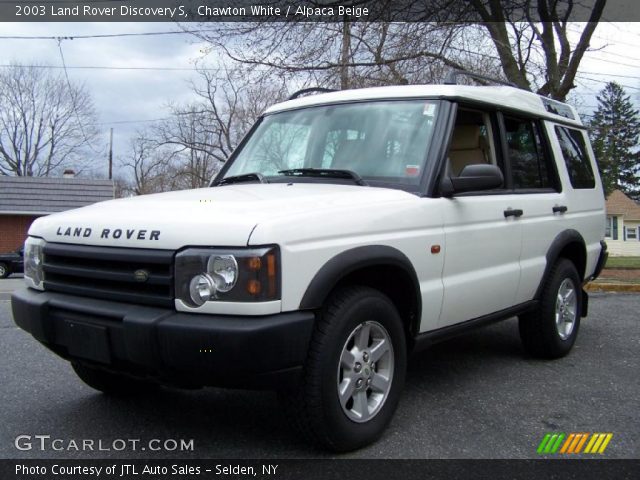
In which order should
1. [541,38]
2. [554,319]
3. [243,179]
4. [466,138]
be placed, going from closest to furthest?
[243,179] < [466,138] < [554,319] < [541,38]

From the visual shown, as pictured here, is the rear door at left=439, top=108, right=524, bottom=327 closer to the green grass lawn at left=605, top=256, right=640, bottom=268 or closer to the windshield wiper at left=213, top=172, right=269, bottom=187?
the windshield wiper at left=213, top=172, right=269, bottom=187

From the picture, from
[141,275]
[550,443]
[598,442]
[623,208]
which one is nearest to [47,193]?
[141,275]

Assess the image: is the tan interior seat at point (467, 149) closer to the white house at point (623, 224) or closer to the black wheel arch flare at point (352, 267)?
Result: the black wheel arch flare at point (352, 267)

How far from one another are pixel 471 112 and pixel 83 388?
130 inches

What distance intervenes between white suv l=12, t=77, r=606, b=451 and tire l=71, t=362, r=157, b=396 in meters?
0.01

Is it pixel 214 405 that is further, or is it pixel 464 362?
pixel 464 362

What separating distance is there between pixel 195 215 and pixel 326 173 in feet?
3.98

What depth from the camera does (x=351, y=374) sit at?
3039 millimetres

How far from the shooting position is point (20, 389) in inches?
163

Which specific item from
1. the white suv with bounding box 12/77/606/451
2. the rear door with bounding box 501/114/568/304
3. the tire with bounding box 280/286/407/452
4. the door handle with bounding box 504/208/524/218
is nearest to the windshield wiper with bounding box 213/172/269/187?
the white suv with bounding box 12/77/606/451

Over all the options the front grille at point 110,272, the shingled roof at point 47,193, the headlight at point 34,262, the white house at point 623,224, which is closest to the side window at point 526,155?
the front grille at point 110,272

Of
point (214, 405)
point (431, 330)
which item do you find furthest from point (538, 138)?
point (214, 405)

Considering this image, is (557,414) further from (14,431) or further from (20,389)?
(20,389)
